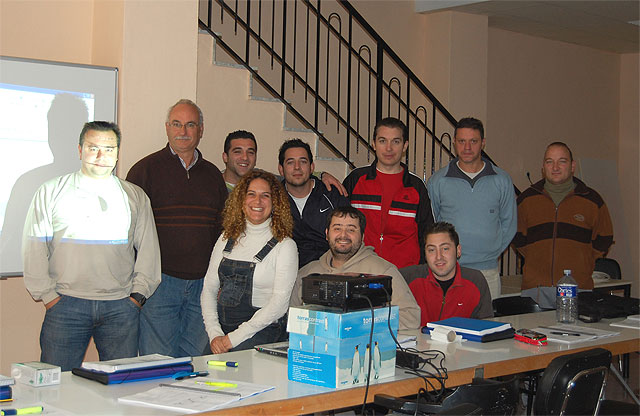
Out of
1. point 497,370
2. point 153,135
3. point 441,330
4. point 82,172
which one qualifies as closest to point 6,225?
point 82,172

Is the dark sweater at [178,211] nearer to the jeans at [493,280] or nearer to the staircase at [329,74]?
the staircase at [329,74]

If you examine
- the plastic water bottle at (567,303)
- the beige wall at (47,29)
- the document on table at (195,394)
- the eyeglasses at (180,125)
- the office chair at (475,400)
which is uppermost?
the beige wall at (47,29)

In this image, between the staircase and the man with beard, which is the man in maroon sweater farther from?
the staircase

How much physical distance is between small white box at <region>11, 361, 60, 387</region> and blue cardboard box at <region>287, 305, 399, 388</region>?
2.67 feet

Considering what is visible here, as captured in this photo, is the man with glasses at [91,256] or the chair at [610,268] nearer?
the man with glasses at [91,256]

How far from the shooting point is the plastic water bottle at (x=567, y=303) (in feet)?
12.9

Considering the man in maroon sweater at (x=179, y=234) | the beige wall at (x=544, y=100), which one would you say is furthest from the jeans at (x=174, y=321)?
the beige wall at (x=544, y=100)

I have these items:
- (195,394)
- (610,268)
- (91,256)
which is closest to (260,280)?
(91,256)

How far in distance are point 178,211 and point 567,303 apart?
2188 mm

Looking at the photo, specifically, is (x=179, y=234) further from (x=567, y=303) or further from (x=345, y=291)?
(x=567, y=303)

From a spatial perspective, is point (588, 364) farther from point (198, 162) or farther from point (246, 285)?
point (198, 162)

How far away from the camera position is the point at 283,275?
142 inches

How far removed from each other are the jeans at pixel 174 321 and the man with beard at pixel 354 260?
0.61 metres

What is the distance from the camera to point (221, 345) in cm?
355
